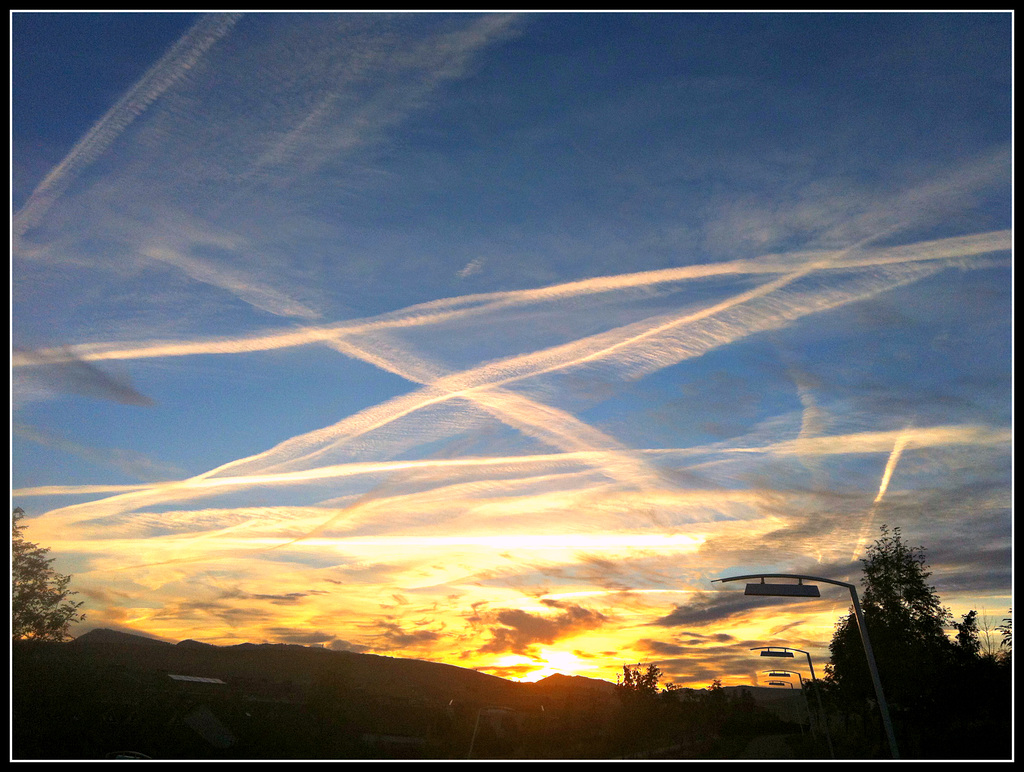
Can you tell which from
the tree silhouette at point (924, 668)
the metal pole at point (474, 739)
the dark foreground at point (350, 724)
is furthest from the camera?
the metal pole at point (474, 739)

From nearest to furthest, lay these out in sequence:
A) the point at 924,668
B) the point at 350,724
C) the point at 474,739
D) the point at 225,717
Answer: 1. the point at 924,668
2. the point at 225,717
3. the point at 350,724
4. the point at 474,739

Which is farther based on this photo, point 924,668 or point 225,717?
point 225,717

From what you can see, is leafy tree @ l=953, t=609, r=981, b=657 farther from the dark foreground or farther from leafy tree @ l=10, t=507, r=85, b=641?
leafy tree @ l=10, t=507, r=85, b=641

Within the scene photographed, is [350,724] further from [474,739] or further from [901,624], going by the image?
[901,624]

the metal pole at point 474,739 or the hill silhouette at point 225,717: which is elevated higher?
the hill silhouette at point 225,717

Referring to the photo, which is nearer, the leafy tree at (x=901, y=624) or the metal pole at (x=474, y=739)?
the leafy tree at (x=901, y=624)

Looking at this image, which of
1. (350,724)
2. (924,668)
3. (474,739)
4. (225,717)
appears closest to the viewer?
(924,668)

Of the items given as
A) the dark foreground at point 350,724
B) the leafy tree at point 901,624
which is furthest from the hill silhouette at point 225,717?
the leafy tree at point 901,624

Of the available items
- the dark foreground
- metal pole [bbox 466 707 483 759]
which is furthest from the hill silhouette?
metal pole [bbox 466 707 483 759]

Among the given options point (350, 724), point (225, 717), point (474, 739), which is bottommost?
point (474, 739)

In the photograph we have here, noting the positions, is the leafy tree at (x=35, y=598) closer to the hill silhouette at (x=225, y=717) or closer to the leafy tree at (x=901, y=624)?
the hill silhouette at (x=225, y=717)

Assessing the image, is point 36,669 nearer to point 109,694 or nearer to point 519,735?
point 109,694

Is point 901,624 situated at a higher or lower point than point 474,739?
higher

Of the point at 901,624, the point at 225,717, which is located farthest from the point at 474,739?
the point at 901,624
